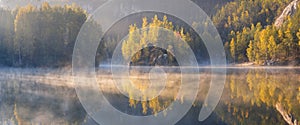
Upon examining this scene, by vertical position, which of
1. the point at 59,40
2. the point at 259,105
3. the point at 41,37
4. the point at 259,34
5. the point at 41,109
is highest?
the point at 259,34

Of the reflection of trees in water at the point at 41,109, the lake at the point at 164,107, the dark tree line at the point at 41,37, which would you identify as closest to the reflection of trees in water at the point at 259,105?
the lake at the point at 164,107

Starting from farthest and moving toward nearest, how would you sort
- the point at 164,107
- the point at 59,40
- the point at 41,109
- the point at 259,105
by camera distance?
the point at 59,40
the point at 164,107
the point at 259,105
the point at 41,109

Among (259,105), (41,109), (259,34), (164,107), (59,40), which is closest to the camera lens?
(41,109)

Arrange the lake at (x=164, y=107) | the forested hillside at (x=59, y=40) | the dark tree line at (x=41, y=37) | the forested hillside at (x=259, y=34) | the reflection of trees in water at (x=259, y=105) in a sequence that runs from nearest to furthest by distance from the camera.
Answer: the reflection of trees in water at (x=259, y=105) < the lake at (x=164, y=107) < the dark tree line at (x=41, y=37) < the forested hillside at (x=59, y=40) < the forested hillside at (x=259, y=34)

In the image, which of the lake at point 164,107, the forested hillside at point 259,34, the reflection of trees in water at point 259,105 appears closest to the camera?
the reflection of trees in water at point 259,105

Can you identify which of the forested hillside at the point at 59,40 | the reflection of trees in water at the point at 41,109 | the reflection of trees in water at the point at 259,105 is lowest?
the reflection of trees in water at the point at 259,105

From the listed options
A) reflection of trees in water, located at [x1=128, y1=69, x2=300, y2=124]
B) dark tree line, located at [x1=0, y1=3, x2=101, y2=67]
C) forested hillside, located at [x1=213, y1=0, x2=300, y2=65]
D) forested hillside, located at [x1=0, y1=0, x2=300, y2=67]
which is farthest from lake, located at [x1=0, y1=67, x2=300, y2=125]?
forested hillside, located at [x1=213, y1=0, x2=300, y2=65]

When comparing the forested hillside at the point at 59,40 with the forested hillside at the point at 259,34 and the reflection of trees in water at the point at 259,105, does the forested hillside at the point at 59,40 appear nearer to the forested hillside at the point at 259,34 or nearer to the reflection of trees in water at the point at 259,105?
the forested hillside at the point at 259,34

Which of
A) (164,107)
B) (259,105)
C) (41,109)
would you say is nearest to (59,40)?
(41,109)

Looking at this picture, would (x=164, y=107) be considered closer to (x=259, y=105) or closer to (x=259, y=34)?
(x=259, y=105)

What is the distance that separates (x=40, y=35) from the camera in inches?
2157

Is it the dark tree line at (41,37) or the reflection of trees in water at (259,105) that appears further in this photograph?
the dark tree line at (41,37)

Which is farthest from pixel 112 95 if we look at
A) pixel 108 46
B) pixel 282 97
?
pixel 108 46

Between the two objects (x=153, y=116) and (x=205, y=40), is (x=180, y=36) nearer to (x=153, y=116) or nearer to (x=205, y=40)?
(x=205, y=40)
